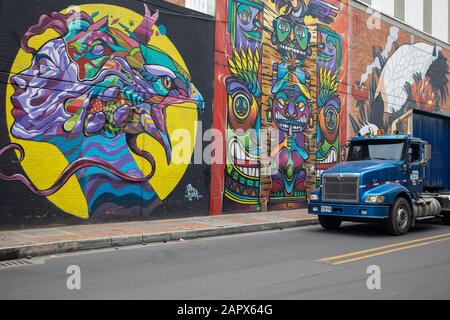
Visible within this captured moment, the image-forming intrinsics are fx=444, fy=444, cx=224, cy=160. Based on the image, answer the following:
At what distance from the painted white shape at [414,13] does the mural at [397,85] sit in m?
1.17

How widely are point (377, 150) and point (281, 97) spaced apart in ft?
18.8

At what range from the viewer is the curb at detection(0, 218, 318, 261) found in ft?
27.5

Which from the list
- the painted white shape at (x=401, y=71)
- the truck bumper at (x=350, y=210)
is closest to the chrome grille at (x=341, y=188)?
the truck bumper at (x=350, y=210)

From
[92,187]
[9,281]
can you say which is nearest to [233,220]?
[92,187]

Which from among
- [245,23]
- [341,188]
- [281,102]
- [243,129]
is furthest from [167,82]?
[341,188]

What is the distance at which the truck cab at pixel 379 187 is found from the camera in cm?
1143

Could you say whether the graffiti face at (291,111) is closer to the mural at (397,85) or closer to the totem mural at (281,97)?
the totem mural at (281,97)

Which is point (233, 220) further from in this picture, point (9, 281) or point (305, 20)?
point (305, 20)

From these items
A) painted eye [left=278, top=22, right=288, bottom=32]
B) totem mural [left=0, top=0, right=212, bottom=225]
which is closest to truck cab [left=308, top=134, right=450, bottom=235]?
totem mural [left=0, top=0, right=212, bottom=225]

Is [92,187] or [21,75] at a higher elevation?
[21,75]

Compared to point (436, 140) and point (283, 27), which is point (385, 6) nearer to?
point (283, 27)

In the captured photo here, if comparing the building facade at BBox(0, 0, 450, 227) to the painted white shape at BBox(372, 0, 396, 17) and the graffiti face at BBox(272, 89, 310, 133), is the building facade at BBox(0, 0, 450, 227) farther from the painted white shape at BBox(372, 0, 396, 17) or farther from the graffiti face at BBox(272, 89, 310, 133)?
the painted white shape at BBox(372, 0, 396, 17)

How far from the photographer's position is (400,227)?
1184cm

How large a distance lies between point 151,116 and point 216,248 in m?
5.26
